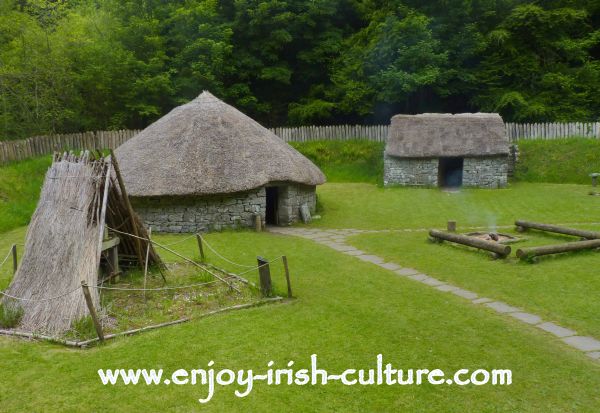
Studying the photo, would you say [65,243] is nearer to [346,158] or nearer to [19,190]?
[19,190]

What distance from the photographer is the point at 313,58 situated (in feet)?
108

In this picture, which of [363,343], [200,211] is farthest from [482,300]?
[200,211]

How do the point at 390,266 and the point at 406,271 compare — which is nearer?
the point at 406,271

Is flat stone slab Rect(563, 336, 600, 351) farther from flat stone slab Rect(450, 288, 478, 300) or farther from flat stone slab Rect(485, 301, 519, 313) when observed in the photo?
flat stone slab Rect(450, 288, 478, 300)

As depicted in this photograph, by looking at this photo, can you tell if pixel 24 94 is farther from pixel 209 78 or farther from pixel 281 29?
pixel 281 29

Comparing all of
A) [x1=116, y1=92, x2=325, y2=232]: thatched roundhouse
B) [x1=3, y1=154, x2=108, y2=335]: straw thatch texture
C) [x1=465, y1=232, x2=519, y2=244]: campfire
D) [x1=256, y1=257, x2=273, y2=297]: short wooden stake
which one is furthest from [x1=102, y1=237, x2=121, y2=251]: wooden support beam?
[x1=465, y1=232, x2=519, y2=244]: campfire

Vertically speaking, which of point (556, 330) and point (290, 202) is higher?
point (290, 202)

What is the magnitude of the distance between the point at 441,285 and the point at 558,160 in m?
17.0

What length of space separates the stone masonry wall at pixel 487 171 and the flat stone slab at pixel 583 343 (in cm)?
1649

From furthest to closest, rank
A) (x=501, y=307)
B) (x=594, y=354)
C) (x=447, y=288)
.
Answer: (x=447, y=288) → (x=501, y=307) → (x=594, y=354)

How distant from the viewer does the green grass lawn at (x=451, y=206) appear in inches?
672

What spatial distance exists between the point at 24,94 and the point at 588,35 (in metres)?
30.7

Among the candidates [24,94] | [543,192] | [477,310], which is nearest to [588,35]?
[543,192]

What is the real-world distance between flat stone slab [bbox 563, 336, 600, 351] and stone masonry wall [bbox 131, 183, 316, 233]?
35.1ft
